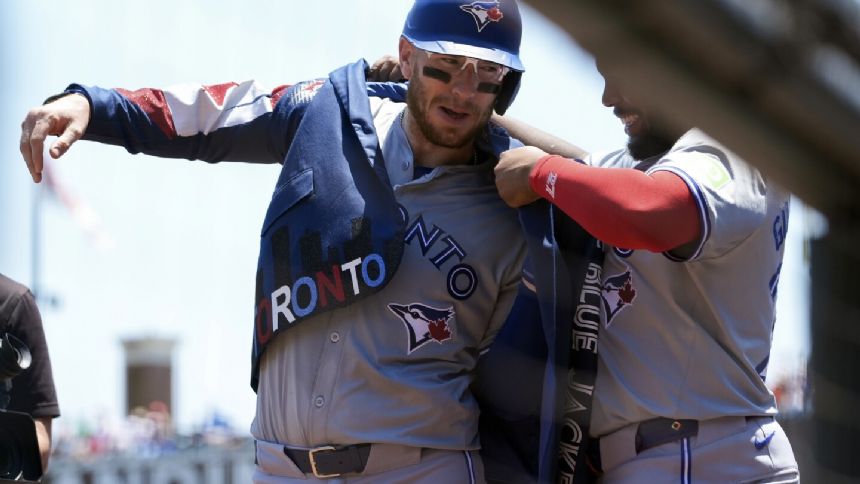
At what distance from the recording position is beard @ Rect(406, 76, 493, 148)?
3.58m

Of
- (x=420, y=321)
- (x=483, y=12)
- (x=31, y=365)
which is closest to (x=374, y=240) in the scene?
(x=420, y=321)

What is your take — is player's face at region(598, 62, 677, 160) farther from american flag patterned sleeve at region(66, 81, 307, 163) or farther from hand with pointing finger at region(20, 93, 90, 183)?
hand with pointing finger at region(20, 93, 90, 183)

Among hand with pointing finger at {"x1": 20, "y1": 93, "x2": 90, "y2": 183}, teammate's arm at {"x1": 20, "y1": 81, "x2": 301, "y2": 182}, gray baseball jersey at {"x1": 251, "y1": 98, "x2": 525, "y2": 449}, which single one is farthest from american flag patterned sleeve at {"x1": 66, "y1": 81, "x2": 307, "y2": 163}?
gray baseball jersey at {"x1": 251, "y1": 98, "x2": 525, "y2": 449}

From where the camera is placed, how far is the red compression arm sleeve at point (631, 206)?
3.08m

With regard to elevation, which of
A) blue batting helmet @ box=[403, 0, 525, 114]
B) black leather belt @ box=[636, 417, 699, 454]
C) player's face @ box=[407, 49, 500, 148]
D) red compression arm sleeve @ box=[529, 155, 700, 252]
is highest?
blue batting helmet @ box=[403, 0, 525, 114]

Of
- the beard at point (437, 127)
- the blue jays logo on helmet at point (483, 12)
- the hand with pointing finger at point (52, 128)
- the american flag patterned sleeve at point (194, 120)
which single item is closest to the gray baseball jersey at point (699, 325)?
the beard at point (437, 127)

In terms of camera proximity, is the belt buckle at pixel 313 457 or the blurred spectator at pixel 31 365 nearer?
the belt buckle at pixel 313 457

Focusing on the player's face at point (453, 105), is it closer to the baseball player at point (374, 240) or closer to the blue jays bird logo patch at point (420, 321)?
the baseball player at point (374, 240)

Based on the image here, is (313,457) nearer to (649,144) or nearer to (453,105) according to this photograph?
(453,105)

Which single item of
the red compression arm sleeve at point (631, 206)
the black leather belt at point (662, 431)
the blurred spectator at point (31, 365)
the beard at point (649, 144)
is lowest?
the blurred spectator at point (31, 365)

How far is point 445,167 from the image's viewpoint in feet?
11.9

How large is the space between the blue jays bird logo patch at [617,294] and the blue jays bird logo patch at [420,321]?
15.6 inches

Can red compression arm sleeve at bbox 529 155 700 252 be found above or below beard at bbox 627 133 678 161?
below

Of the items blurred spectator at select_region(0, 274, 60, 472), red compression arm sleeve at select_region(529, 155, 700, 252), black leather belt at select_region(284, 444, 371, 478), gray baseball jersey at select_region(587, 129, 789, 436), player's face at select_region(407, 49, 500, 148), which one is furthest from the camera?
blurred spectator at select_region(0, 274, 60, 472)
